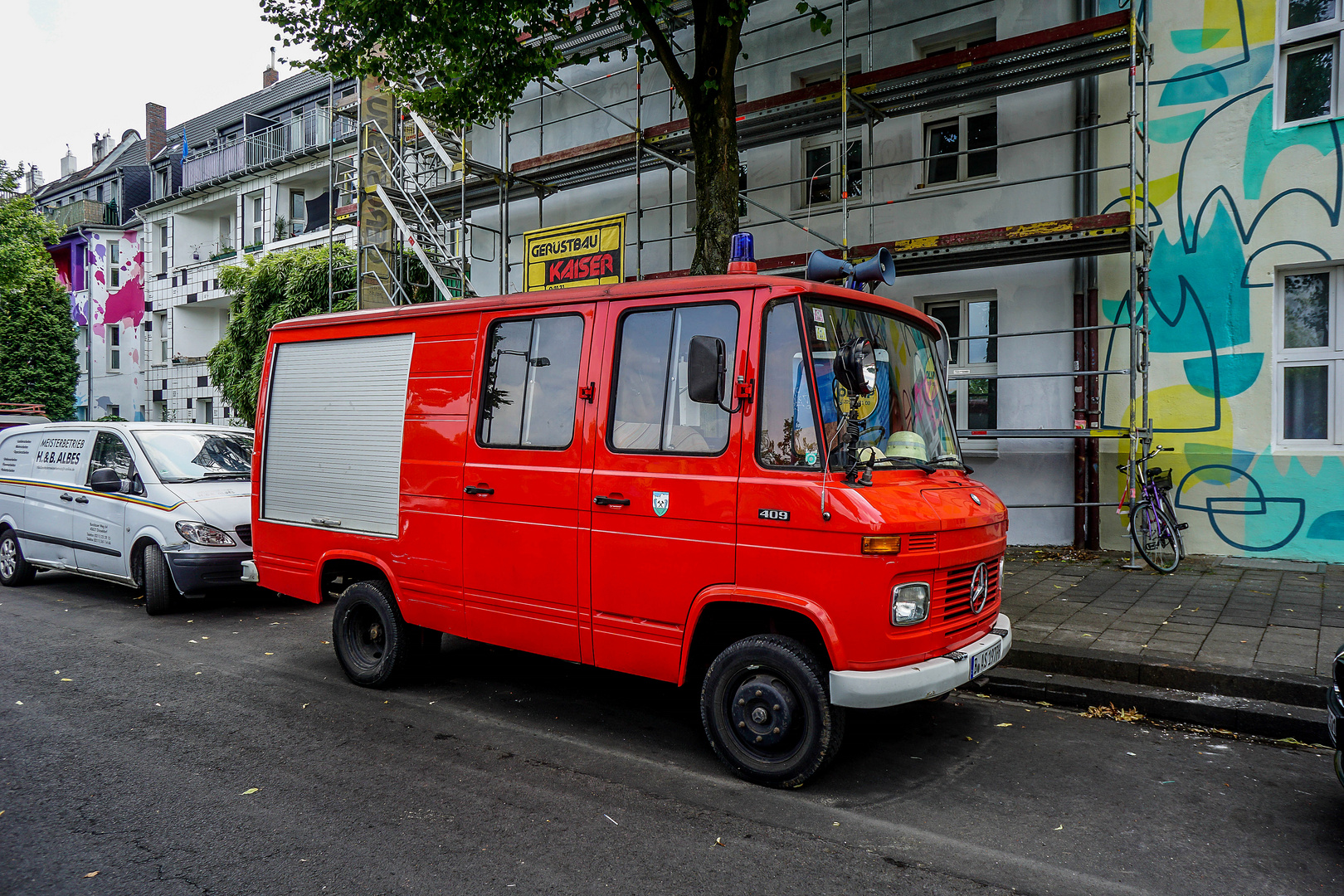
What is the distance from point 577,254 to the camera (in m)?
11.9

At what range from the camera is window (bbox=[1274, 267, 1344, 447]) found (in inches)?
344

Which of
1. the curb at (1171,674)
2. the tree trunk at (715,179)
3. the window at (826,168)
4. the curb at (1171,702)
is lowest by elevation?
the curb at (1171,702)

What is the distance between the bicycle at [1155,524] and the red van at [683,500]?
4.77m

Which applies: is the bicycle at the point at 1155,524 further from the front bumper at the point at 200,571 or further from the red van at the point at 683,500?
the front bumper at the point at 200,571

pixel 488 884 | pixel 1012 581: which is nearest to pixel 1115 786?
pixel 488 884

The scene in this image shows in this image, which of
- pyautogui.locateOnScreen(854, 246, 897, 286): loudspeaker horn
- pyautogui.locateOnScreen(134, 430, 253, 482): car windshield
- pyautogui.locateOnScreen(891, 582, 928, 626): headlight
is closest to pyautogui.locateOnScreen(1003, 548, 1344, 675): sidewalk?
pyautogui.locateOnScreen(891, 582, 928, 626): headlight

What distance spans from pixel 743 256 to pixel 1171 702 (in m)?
3.69

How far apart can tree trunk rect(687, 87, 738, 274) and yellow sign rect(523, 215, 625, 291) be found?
3.07 meters

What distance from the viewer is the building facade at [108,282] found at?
34.9 m

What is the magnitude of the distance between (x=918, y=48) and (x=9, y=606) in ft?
39.9

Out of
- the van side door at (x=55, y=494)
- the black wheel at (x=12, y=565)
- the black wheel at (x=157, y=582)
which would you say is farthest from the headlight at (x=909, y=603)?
the black wheel at (x=12, y=565)

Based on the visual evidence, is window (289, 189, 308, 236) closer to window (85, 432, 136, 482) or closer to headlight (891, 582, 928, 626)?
window (85, 432, 136, 482)

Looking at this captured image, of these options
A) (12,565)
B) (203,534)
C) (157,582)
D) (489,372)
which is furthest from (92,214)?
(489,372)

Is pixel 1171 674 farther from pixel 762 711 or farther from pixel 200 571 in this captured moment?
pixel 200 571
